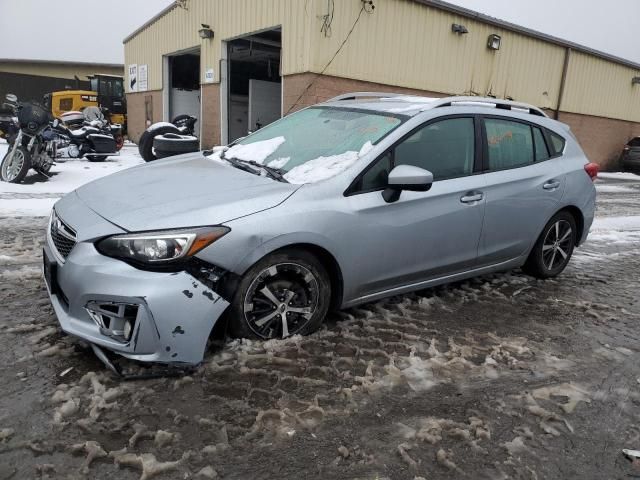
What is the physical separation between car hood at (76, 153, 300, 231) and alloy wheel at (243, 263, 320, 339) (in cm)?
41

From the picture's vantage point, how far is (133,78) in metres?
19.9

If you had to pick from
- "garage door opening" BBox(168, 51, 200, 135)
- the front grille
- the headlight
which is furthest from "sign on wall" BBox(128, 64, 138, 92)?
the headlight

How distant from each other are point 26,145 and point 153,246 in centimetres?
785

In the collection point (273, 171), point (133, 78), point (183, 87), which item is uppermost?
point (133, 78)

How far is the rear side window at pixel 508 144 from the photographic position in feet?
13.4

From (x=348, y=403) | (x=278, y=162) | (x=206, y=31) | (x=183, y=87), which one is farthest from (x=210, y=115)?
(x=348, y=403)

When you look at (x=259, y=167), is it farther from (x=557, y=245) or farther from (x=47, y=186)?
(x=47, y=186)

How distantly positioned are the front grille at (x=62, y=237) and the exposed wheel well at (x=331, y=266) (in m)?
1.14

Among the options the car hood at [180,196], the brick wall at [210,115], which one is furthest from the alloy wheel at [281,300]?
the brick wall at [210,115]

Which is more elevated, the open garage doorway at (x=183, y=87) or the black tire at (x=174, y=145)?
the open garage doorway at (x=183, y=87)

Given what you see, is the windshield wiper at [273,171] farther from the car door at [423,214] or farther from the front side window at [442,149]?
the front side window at [442,149]

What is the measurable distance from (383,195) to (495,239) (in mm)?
1259

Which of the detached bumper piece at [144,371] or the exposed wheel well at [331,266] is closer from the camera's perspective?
the detached bumper piece at [144,371]

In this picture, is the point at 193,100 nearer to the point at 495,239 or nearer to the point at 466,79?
the point at 466,79
